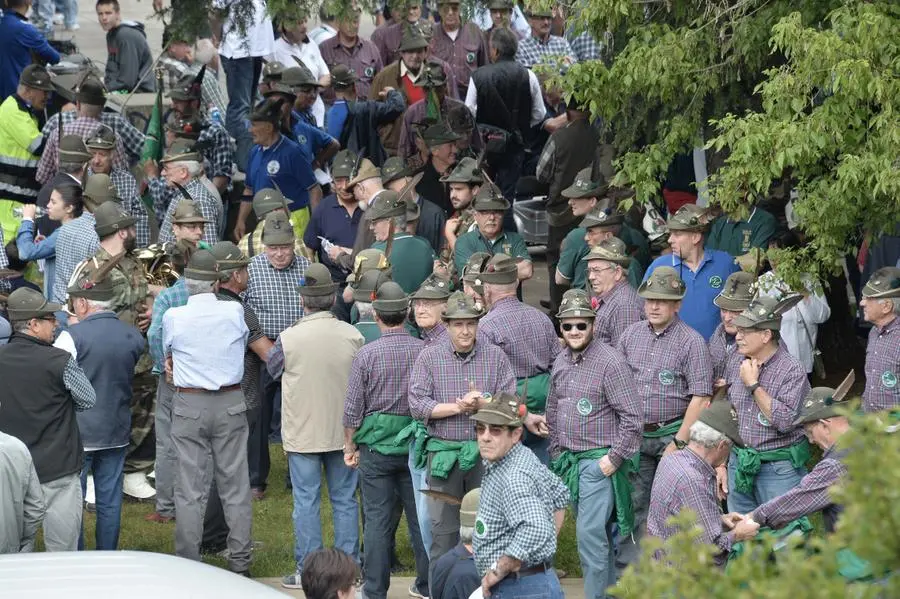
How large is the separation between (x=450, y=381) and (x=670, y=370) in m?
1.45

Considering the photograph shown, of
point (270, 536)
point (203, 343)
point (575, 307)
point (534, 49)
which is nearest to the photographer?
point (575, 307)

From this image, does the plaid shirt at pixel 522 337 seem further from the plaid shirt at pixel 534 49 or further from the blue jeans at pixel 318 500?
the plaid shirt at pixel 534 49

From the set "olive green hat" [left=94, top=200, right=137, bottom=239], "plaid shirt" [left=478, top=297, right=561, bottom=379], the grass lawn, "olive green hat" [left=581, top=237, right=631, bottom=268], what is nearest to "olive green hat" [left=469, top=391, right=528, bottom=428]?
"plaid shirt" [left=478, top=297, right=561, bottom=379]

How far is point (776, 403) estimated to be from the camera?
343 inches

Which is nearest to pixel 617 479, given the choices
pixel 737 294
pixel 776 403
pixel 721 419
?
pixel 776 403

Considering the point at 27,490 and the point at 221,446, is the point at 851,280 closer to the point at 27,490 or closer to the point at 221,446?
the point at 221,446

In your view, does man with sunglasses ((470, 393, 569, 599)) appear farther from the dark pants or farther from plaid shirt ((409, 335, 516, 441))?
the dark pants

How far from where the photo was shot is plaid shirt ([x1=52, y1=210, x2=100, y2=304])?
11.4 m

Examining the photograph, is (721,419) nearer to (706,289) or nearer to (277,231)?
(706,289)

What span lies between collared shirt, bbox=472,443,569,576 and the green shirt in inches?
159

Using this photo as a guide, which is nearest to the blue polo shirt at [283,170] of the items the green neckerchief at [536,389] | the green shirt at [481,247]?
the green shirt at [481,247]

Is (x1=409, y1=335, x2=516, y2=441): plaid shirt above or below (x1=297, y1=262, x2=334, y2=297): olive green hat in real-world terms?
below

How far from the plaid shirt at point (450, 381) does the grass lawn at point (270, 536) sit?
1685mm

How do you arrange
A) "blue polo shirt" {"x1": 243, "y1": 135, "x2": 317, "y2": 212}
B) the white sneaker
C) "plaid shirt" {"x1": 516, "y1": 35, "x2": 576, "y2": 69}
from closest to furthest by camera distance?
the white sneaker < "blue polo shirt" {"x1": 243, "y1": 135, "x2": 317, "y2": 212} < "plaid shirt" {"x1": 516, "y1": 35, "x2": 576, "y2": 69}
